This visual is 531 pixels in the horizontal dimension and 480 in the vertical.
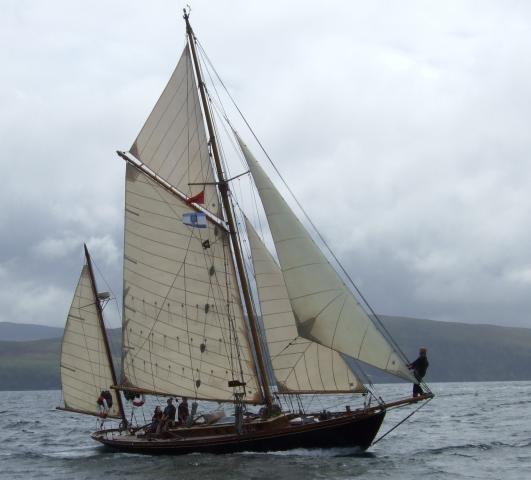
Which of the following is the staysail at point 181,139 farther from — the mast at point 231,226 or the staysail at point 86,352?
the staysail at point 86,352

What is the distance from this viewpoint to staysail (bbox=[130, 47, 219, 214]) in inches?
1831

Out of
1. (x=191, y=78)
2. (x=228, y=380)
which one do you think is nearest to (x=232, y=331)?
(x=228, y=380)

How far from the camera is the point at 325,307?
4000 cm

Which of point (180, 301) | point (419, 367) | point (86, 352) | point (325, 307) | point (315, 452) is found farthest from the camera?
point (86, 352)

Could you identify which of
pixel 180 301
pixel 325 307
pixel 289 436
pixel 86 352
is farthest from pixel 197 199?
pixel 86 352

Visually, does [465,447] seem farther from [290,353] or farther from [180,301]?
[180,301]

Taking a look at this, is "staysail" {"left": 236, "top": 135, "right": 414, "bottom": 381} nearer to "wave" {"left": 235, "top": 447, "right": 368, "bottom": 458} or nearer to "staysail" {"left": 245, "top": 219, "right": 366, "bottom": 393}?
"staysail" {"left": 245, "top": 219, "right": 366, "bottom": 393}

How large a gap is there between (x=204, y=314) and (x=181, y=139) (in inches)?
350

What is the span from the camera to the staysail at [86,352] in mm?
54031

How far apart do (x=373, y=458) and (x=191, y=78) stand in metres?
20.7

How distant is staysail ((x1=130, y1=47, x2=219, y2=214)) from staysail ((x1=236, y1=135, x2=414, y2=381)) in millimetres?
7018

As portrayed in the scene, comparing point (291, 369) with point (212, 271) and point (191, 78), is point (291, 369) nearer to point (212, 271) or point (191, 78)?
point (212, 271)

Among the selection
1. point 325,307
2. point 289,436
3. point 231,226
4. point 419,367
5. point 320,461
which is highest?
point 231,226

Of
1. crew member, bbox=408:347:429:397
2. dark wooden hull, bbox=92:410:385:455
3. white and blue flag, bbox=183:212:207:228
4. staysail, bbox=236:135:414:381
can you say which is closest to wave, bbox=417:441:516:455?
dark wooden hull, bbox=92:410:385:455
